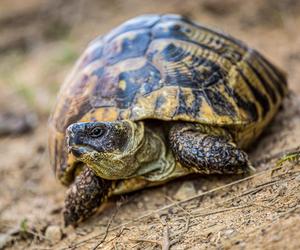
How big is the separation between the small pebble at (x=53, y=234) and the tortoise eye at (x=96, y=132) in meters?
1.04

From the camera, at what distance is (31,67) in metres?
9.45

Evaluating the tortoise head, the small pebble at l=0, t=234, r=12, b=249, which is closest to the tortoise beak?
the tortoise head

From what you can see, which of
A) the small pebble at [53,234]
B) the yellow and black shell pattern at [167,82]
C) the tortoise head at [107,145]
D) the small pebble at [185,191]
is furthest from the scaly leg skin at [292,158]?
the small pebble at [53,234]

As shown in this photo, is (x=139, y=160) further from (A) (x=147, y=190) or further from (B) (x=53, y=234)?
(B) (x=53, y=234)

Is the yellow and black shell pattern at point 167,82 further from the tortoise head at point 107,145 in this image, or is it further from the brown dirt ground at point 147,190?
the brown dirt ground at point 147,190

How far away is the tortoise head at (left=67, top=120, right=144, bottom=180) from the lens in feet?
12.5

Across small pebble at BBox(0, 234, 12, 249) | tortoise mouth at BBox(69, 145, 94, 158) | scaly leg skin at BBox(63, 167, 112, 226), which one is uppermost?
tortoise mouth at BBox(69, 145, 94, 158)

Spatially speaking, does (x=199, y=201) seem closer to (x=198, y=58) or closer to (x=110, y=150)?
(x=110, y=150)

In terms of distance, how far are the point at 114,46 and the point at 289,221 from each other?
249 centimetres

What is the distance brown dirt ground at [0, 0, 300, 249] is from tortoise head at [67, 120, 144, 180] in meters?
0.40

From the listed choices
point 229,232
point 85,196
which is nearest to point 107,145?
point 85,196

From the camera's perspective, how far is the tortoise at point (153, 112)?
4.01 metres

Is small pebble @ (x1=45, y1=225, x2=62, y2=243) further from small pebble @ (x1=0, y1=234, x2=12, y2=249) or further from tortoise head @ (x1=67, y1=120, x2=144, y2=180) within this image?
tortoise head @ (x1=67, y1=120, x2=144, y2=180)

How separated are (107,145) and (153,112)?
488 millimetres
